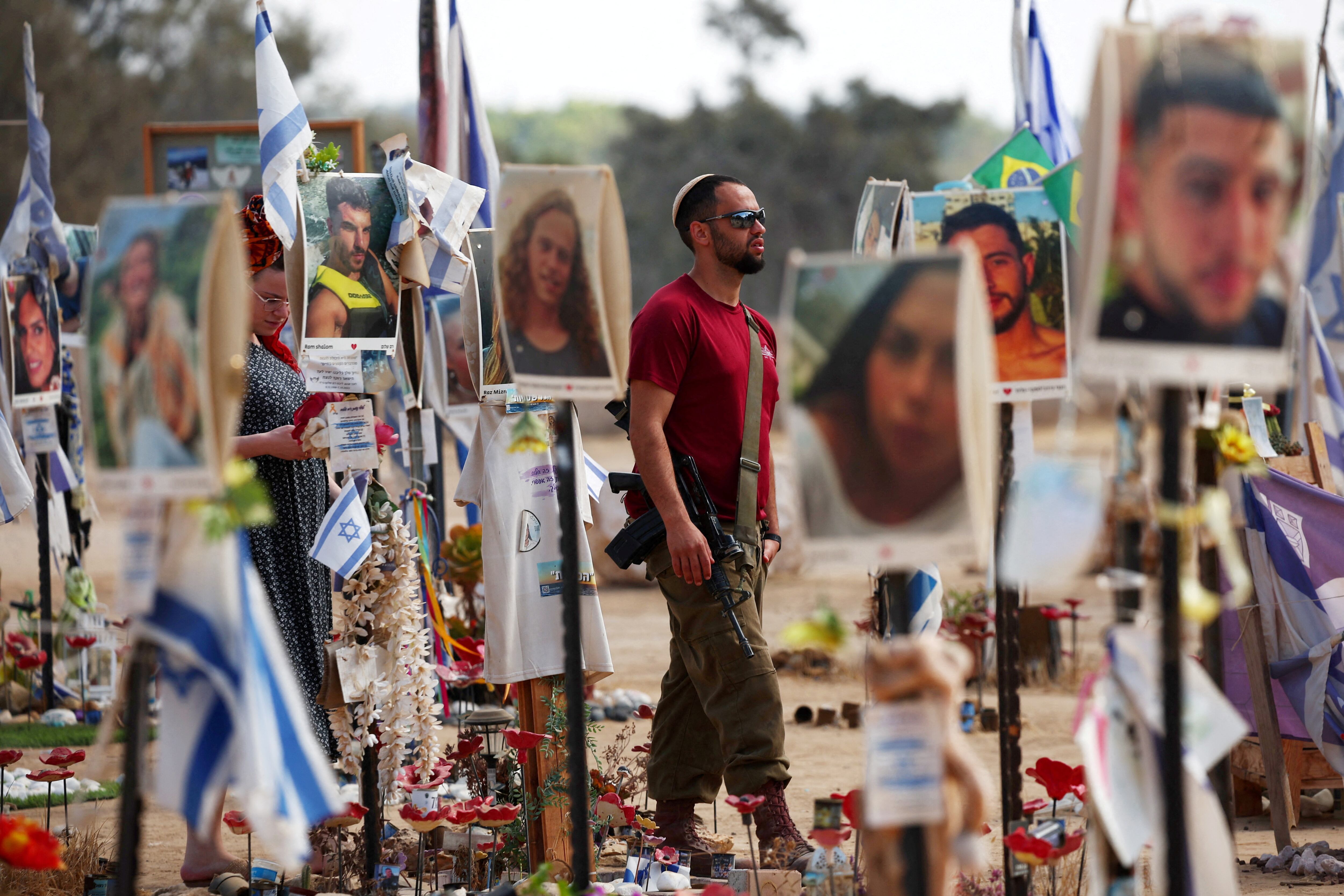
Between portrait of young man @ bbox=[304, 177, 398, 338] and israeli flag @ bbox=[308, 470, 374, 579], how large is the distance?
0.45m

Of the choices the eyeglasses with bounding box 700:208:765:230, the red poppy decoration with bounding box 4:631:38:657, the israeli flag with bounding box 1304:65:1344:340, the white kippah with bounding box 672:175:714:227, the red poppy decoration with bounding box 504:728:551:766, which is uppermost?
the israeli flag with bounding box 1304:65:1344:340

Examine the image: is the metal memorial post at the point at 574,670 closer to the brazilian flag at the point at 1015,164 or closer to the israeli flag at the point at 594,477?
the israeli flag at the point at 594,477

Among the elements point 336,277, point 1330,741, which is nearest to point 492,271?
point 336,277

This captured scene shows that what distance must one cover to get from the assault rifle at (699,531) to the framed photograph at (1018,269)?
1040 mm

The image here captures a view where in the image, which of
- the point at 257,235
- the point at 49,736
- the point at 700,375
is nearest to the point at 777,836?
the point at 700,375

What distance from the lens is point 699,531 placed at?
397 centimetres

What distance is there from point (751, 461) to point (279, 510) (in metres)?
1.39

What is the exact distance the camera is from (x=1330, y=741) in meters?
4.54

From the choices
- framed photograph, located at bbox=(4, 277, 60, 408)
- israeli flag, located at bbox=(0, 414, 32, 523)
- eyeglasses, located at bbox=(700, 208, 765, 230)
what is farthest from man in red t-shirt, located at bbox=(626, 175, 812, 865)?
framed photograph, located at bbox=(4, 277, 60, 408)

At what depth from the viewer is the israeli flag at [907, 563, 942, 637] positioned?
13.7 feet

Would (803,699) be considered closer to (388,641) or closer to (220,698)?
(388,641)

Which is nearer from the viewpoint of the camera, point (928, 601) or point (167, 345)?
point (167, 345)

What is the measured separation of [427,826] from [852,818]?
1155 mm

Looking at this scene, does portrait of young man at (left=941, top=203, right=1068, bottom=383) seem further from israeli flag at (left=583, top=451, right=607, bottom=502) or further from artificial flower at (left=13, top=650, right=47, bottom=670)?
artificial flower at (left=13, top=650, right=47, bottom=670)
